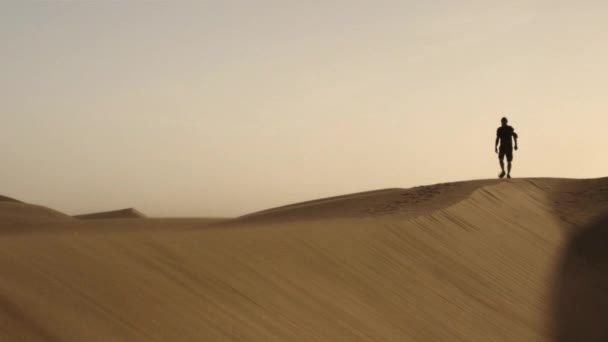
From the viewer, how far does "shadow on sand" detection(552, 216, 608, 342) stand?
848 centimetres

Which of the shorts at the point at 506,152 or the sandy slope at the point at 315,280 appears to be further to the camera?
the shorts at the point at 506,152

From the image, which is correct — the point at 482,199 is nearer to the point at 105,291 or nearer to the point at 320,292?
the point at 320,292

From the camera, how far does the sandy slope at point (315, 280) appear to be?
5.04m

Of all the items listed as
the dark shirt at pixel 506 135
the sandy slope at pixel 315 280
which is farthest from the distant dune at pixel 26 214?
the dark shirt at pixel 506 135

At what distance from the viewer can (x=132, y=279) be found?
5.57m

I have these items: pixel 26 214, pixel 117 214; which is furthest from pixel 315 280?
pixel 117 214

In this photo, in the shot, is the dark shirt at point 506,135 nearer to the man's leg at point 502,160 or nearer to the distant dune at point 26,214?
the man's leg at point 502,160

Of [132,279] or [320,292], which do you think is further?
[320,292]

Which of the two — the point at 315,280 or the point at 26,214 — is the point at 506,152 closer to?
the point at 26,214

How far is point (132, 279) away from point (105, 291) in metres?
0.36

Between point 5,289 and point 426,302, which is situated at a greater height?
point 5,289

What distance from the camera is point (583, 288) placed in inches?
397

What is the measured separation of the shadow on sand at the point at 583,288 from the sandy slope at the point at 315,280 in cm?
A: 3

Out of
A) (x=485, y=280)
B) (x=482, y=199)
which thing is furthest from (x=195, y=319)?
(x=482, y=199)
